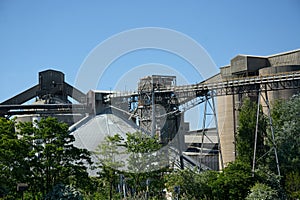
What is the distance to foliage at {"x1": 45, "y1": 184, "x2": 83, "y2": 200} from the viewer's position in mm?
27219

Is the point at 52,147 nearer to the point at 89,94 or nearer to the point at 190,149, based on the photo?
the point at 89,94

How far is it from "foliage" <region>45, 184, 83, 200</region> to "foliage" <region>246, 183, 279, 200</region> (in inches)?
422

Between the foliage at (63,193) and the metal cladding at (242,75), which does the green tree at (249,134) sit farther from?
the foliage at (63,193)

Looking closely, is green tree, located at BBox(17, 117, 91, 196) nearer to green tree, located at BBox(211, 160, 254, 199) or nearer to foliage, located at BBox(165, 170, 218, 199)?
foliage, located at BBox(165, 170, 218, 199)

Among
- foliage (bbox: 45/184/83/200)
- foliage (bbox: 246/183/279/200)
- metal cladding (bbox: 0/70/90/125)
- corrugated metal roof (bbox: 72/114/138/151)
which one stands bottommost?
foliage (bbox: 246/183/279/200)

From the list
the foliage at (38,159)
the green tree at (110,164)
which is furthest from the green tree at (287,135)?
the foliage at (38,159)

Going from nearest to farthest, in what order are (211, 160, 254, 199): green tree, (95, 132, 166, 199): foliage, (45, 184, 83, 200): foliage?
(45, 184, 83, 200): foliage
(211, 160, 254, 199): green tree
(95, 132, 166, 199): foliage

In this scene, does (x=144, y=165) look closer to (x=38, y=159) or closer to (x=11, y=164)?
(x=38, y=159)

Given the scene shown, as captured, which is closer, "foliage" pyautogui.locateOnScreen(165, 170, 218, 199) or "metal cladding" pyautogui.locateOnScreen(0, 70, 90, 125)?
"foliage" pyautogui.locateOnScreen(165, 170, 218, 199)

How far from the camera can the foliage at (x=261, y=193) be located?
30141 millimetres

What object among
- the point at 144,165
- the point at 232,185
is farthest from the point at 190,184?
the point at 144,165

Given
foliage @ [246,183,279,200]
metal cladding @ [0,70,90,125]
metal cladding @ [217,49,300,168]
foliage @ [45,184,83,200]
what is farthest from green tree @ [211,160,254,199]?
metal cladding @ [0,70,90,125]

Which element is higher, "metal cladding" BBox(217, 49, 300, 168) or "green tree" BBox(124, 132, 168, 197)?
"metal cladding" BBox(217, 49, 300, 168)

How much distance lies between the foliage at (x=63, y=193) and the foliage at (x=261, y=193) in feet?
35.1
